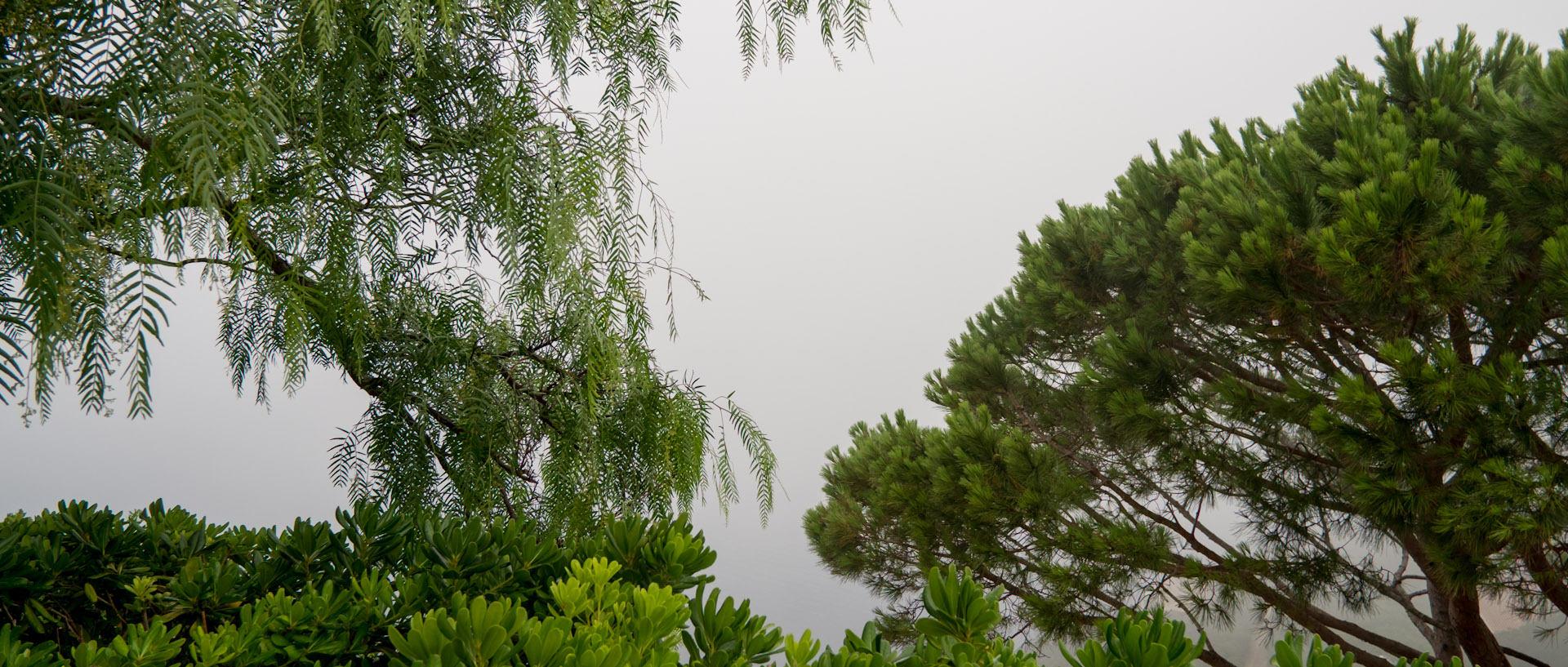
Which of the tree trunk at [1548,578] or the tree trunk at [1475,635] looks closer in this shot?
the tree trunk at [1548,578]

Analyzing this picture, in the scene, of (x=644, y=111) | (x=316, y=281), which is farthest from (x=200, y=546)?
(x=644, y=111)

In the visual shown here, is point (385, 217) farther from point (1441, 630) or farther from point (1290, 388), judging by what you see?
point (1441, 630)

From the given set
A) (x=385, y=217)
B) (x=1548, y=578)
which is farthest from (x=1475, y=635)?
(x=385, y=217)

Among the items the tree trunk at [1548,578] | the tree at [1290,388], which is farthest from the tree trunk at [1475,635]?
the tree trunk at [1548,578]

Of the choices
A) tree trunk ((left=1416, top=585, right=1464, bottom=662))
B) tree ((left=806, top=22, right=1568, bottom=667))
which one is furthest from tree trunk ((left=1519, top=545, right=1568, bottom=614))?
tree trunk ((left=1416, top=585, right=1464, bottom=662))

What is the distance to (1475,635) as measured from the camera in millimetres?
3328

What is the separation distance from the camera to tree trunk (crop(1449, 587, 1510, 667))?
3.30 meters

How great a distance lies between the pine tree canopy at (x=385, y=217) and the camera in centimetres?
89

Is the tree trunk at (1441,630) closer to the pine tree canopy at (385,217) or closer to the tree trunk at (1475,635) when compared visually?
the tree trunk at (1475,635)

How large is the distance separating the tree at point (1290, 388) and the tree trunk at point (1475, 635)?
1 centimetres

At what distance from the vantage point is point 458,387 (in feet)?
5.91

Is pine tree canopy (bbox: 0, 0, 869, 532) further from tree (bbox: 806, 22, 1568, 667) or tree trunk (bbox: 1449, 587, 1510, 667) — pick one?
tree trunk (bbox: 1449, 587, 1510, 667)

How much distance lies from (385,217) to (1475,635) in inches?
162

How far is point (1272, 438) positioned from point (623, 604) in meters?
3.44
